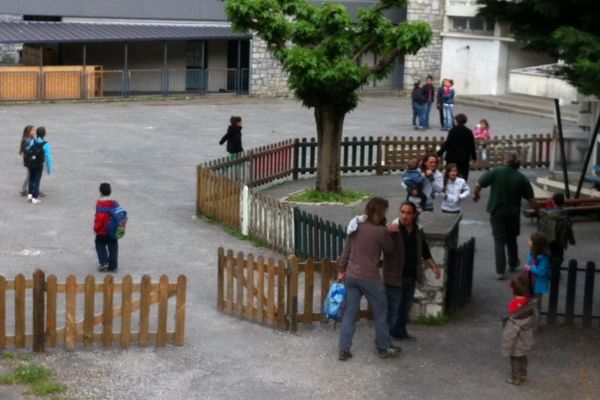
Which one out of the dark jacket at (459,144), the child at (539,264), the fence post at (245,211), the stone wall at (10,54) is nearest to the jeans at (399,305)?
the child at (539,264)

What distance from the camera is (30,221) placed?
1936 centimetres

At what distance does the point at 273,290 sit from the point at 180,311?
1.17 metres

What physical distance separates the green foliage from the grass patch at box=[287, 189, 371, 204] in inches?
64.0

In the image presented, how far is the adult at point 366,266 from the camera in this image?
11.7 metres

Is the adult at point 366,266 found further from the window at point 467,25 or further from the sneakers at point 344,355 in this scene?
the window at point 467,25

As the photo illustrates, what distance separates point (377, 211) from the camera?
1172 centimetres

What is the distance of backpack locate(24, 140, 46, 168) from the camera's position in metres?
20.7

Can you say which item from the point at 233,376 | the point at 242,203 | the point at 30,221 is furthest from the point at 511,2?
the point at 30,221

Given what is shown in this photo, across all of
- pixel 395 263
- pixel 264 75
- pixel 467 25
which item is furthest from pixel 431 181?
pixel 467 25

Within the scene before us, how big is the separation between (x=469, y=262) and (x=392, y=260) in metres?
2.50

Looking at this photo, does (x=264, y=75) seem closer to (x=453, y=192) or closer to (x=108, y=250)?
(x=453, y=192)

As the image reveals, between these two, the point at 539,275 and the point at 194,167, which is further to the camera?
the point at 194,167

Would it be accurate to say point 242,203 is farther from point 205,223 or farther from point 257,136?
point 257,136

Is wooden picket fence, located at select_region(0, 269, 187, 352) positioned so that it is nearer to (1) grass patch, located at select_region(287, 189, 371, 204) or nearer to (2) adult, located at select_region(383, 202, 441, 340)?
(2) adult, located at select_region(383, 202, 441, 340)
